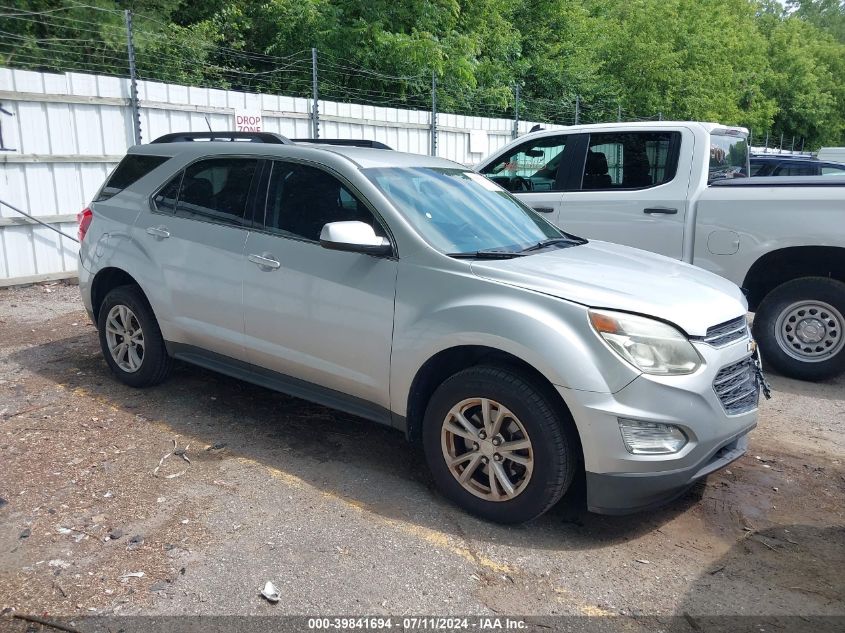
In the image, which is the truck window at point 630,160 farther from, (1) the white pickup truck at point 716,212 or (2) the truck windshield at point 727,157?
(2) the truck windshield at point 727,157

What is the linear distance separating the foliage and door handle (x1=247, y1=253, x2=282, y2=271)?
7.58 m

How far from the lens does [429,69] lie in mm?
17203

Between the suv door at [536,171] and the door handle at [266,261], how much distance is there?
128 inches

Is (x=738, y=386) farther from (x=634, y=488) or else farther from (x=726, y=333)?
(x=634, y=488)

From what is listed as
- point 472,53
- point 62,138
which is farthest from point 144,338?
point 472,53

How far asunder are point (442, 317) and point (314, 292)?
0.87 m

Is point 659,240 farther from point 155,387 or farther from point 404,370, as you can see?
point 155,387

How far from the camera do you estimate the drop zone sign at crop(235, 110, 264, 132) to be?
10500mm

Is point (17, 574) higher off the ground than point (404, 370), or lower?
lower

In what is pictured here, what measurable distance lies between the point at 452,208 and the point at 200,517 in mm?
2177

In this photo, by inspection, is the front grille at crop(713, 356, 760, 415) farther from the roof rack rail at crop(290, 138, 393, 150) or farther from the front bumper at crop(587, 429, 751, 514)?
the roof rack rail at crop(290, 138, 393, 150)

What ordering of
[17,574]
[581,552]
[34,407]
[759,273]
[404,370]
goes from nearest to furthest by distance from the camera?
[17,574] → [581,552] → [404,370] → [34,407] → [759,273]

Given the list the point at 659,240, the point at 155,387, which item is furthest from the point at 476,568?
the point at 659,240

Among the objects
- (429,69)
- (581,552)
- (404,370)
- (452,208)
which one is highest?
(429,69)
